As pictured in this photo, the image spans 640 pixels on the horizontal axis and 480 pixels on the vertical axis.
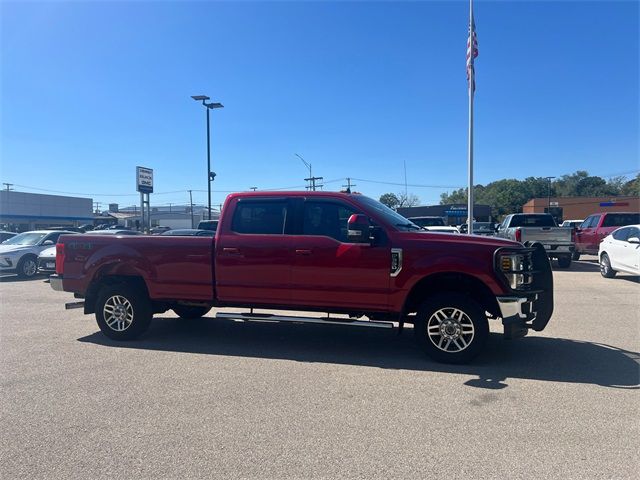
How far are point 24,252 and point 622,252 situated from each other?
18.4 m

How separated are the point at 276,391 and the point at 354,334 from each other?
275 centimetres

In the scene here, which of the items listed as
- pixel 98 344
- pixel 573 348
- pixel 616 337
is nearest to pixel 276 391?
pixel 98 344

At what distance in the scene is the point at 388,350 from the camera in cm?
653

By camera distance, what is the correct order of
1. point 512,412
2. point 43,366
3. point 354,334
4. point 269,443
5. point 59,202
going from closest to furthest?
1. point 269,443
2. point 512,412
3. point 43,366
4. point 354,334
5. point 59,202

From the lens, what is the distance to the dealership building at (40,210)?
55.6m

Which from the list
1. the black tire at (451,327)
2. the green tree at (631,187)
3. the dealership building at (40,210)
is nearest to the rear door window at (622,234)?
the black tire at (451,327)

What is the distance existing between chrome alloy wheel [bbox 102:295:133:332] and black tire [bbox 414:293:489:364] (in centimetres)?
414

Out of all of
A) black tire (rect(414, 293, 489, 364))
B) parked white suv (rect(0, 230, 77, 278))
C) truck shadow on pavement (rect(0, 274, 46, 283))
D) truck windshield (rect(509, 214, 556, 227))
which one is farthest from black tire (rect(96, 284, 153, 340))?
truck windshield (rect(509, 214, 556, 227))

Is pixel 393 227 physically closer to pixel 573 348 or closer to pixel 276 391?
pixel 276 391

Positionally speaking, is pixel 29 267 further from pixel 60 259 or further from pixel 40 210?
pixel 40 210

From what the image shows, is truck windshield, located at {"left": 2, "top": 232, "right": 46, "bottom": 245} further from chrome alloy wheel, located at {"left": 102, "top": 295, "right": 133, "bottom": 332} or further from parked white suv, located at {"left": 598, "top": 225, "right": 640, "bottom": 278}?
parked white suv, located at {"left": 598, "top": 225, "right": 640, "bottom": 278}

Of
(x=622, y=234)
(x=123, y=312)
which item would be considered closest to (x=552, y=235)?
(x=622, y=234)

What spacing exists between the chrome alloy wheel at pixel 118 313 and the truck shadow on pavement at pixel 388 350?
0.82 ft

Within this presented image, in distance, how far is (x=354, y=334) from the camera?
7492mm
